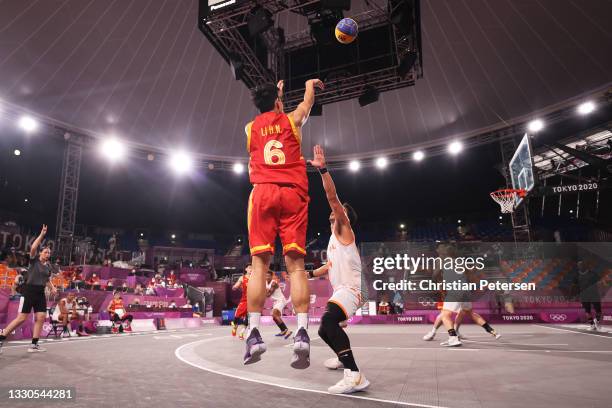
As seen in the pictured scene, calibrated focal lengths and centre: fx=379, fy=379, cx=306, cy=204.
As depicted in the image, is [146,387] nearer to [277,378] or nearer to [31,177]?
[277,378]

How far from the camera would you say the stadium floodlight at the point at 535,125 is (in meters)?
21.0

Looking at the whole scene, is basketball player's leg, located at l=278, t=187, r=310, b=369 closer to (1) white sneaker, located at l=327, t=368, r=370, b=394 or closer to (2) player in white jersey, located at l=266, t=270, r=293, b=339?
(1) white sneaker, located at l=327, t=368, r=370, b=394

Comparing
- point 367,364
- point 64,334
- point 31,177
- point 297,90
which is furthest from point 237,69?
point 31,177

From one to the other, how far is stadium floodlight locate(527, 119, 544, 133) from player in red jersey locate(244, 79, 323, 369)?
22048 mm

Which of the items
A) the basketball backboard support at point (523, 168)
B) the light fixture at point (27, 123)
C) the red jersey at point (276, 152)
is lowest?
the red jersey at point (276, 152)

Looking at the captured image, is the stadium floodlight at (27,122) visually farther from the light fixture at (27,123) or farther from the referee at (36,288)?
the referee at (36,288)

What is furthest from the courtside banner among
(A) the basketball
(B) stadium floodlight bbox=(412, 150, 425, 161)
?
(A) the basketball

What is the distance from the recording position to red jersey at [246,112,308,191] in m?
3.39

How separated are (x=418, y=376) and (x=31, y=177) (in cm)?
3218

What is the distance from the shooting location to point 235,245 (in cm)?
3656

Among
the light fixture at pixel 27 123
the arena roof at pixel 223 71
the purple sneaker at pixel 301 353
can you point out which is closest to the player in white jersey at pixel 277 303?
the purple sneaker at pixel 301 353

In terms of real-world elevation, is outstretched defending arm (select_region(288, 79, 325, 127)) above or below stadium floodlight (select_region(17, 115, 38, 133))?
below

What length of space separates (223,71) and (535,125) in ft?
56.9

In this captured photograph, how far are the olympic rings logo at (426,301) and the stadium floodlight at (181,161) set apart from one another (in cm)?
1810
